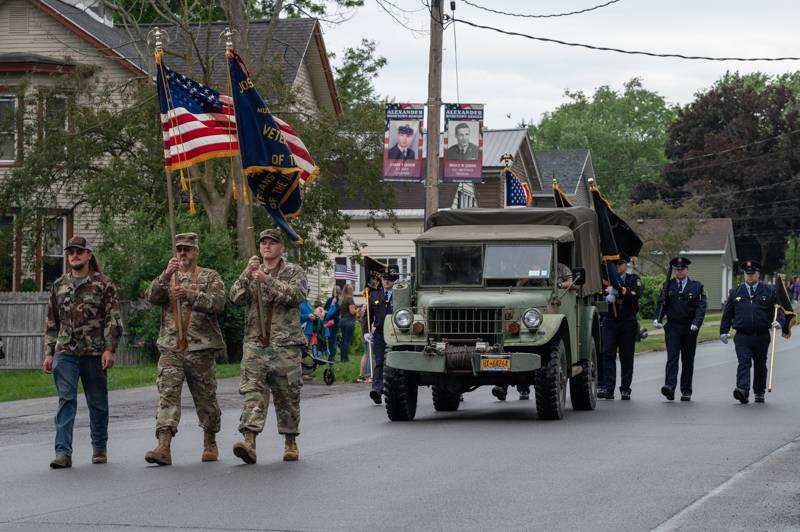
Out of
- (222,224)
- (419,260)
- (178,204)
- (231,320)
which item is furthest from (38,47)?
(419,260)

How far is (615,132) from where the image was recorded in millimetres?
124938

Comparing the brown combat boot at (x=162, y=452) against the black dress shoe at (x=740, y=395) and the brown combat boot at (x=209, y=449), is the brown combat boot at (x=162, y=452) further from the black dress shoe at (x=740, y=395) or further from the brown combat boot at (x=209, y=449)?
the black dress shoe at (x=740, y=395)

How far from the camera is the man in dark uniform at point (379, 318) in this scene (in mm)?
19609

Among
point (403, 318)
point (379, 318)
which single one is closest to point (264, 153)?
point (403, 318)

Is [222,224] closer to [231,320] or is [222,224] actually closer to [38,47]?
[231,320]

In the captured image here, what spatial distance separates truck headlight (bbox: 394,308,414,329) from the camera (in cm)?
1645

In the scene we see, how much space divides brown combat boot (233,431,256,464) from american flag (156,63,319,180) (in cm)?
343

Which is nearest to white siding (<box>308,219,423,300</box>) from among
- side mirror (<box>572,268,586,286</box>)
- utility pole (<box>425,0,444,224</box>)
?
utility pole (<box>425,0,444,224</box>)

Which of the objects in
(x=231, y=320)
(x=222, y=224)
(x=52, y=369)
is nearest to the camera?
(x=52, y=369)

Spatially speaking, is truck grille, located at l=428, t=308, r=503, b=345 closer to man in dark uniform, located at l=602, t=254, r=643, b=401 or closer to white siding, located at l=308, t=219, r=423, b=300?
man in dark uniform, located at l=602, t=254, r=643, b=401

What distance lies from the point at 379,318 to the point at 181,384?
9.17 metres

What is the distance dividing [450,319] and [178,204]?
1859 cm

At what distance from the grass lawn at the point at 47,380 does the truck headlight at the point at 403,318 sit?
7.43m

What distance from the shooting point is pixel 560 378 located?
638 inches
